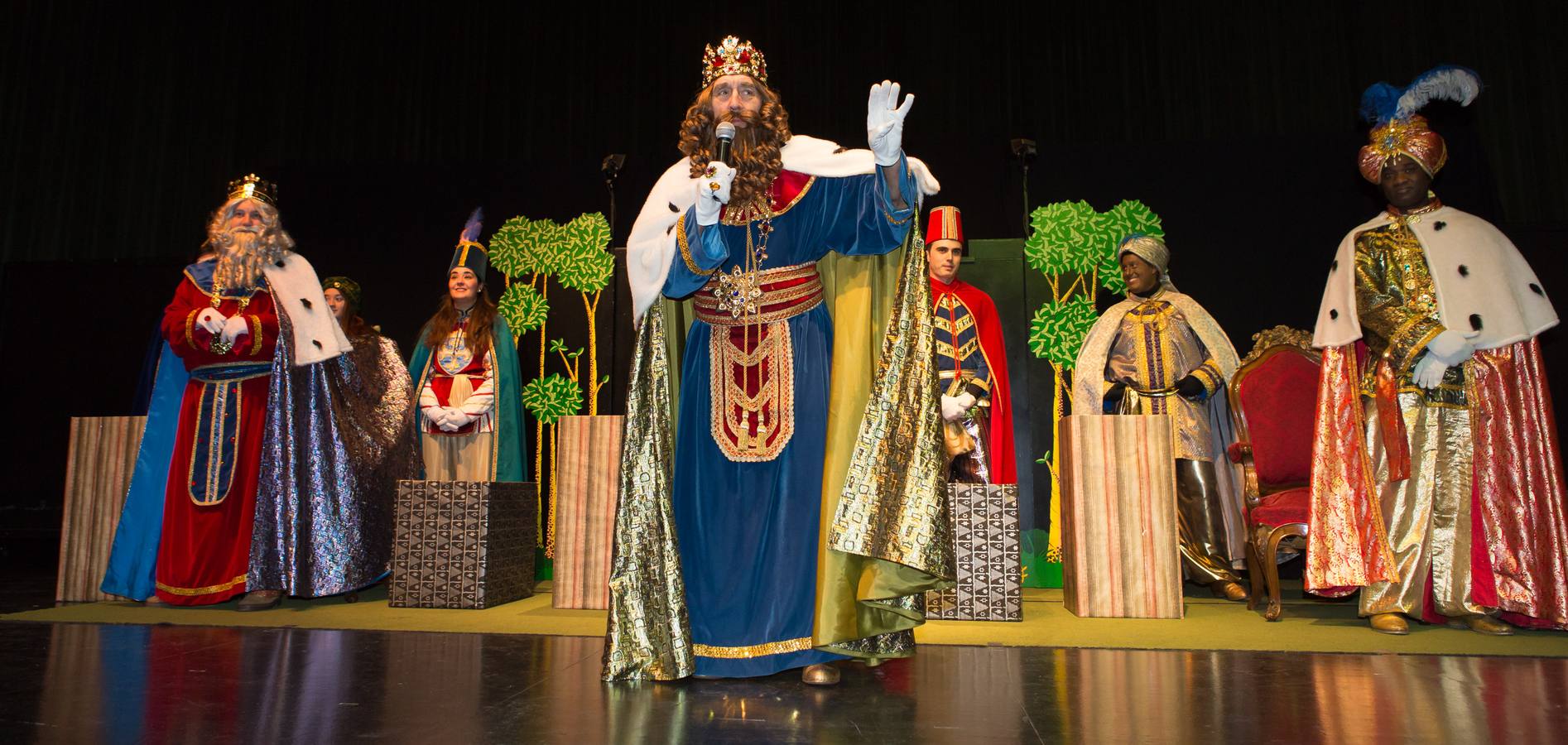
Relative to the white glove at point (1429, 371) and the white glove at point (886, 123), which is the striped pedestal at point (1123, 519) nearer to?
the white glove at point (1429, 371)

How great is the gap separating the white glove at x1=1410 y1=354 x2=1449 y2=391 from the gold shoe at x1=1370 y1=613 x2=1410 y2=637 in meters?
0.87

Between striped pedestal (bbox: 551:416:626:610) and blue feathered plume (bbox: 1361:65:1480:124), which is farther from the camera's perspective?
striped pedestal (bbox: 551:416:626:610)

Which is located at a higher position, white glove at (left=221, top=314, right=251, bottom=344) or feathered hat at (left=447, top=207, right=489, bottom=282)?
feathered hat at (left=447, top=207, right=489, bottom=282)

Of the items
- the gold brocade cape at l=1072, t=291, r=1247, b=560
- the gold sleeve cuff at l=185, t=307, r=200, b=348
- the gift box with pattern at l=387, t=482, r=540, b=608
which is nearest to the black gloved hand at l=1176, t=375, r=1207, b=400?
the gold brocade cape at l=1072, t=291, r=1247, b=560

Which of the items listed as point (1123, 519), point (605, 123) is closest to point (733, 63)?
point (1123, 519)

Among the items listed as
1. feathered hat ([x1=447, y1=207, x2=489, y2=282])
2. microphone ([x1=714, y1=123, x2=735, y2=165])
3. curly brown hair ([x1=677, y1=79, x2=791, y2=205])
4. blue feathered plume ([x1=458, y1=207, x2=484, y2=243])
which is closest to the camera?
microphone ([x1=714, y1=123, x2=735, y2=165])

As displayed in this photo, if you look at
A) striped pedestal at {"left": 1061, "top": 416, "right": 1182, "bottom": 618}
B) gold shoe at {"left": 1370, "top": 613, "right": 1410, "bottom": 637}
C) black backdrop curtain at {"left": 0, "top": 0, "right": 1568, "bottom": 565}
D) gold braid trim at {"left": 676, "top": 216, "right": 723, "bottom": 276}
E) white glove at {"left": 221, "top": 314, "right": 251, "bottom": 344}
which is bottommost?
gold shoe at {"left": 1370, "top": 613, "right": 1410, "bottom": 637}

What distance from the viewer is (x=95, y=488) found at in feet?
16.4

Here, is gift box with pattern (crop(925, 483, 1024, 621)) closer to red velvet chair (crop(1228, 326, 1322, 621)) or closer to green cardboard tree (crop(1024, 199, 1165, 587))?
red velvet chair (crop(1228, 326, 1322, 621))

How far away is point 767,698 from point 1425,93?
358 centimetres

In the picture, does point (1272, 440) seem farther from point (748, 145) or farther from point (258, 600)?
point (258, 600)

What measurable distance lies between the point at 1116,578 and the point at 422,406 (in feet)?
13.3

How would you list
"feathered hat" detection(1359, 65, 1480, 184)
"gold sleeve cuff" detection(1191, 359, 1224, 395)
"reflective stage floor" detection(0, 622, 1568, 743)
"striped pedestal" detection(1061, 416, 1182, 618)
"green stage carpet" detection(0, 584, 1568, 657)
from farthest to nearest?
"gold sleeve cuff" detection(1191, 359, 1224, 395) → "striped pedestal" detection(1061, 416, 1182, 618) → "feathered hat" detection(1359, 65, 1480, 184) → "green stage carpet" detection(0, 584, 1568, 657) → "reflective stage floor" detection(0, 622, 1568, 743)

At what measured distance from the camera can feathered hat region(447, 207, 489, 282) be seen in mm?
6207
